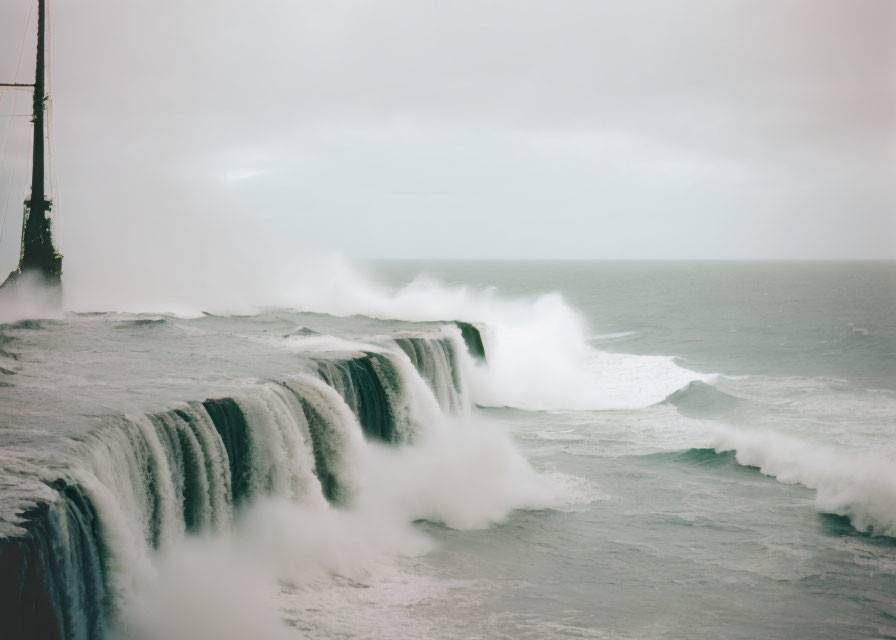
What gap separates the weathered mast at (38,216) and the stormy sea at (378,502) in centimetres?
297

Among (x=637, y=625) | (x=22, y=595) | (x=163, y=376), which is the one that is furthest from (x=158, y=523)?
(x=637, y=625)

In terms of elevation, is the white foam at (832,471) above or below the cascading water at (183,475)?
below

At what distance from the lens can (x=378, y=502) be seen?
16.8m

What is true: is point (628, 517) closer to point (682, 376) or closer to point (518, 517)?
point (518, 517)

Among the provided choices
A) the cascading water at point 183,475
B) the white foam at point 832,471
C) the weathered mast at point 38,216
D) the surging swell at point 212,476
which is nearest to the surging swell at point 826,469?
the white foam at point 832,471

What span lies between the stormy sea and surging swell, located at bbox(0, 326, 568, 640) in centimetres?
4

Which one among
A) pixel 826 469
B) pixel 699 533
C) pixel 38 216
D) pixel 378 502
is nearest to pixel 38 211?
pixel 38 216

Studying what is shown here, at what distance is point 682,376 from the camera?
40125mm

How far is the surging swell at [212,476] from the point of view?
8.77 m

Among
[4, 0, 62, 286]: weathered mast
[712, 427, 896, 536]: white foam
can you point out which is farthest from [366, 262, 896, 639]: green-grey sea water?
[4, 0, 62, 286]: weathered mast

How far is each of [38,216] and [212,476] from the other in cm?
1962

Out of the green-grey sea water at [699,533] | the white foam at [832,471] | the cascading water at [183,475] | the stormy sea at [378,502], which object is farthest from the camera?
the white foam at [832,471]

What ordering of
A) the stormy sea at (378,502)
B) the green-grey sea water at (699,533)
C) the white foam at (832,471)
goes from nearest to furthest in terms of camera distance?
1. the stormy sea at (378,502)
2. the green-grey sea water at (699,533)
3. the white foam at (832,471)

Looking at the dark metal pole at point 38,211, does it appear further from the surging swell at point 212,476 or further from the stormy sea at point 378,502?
the surging swell at point 212,476
